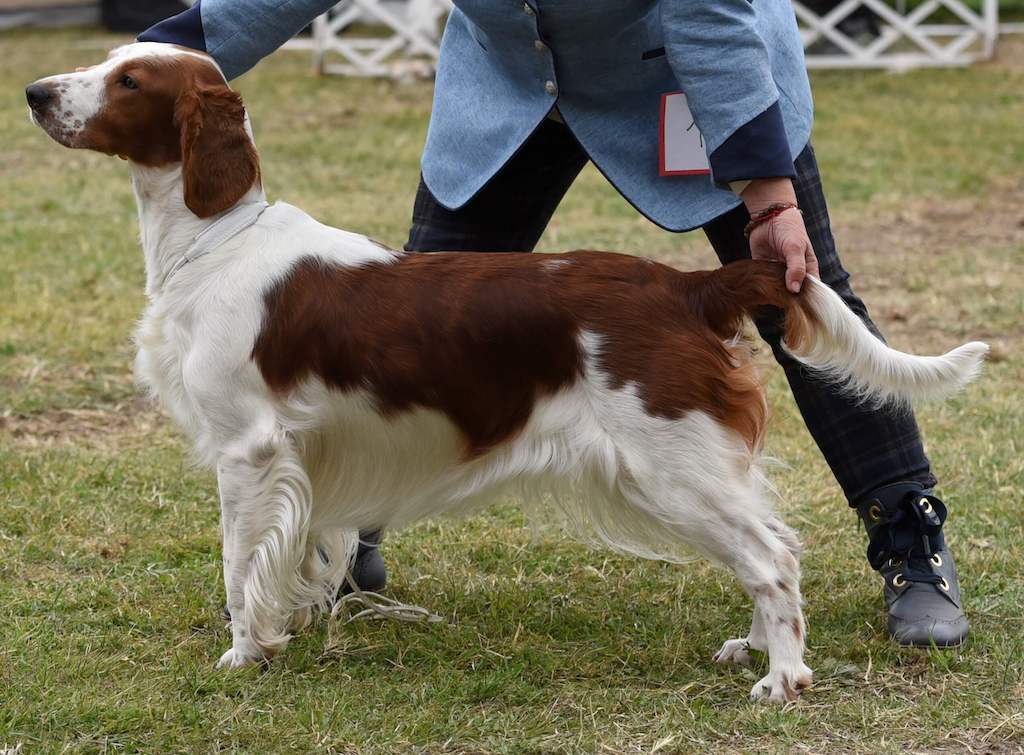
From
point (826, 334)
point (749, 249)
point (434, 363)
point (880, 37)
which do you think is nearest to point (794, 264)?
point (826, 334)

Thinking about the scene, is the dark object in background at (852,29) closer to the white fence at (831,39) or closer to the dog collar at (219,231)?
the white fence at (831,39)

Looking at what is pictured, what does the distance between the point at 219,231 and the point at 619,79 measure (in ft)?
3.14

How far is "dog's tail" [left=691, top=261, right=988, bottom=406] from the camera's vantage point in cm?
295

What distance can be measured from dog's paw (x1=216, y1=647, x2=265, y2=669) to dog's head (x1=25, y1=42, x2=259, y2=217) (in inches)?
38.9

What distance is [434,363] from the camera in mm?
3012

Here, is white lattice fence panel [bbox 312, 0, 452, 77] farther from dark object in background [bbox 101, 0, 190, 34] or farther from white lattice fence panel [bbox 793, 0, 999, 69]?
white lattice fence panel [bbox 793, 0, 999, 69]

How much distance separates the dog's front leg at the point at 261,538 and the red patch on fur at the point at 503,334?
0.64 feet

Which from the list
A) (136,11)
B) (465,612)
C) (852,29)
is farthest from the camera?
(136,11)

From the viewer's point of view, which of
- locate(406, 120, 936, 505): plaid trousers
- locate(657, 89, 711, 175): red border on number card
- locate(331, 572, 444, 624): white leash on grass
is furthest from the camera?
locate(331, 572, 444, 624): white leash on grass

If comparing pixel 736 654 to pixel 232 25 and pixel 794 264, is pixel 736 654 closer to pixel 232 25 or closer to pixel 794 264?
pixel 794 264

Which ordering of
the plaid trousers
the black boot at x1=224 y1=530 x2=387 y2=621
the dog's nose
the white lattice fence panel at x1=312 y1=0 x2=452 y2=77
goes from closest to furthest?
the dog's nose < the plaid trousers < the black boot at x1=224 y1=530 x2=387 y2=621 < the white lattice fence panel at x1=312 y1=0 x2=452 y2=77

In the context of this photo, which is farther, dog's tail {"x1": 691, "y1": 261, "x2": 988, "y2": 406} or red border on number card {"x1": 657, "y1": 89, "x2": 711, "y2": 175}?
red border on number card {"x1": 657, "y1": 89, "x2": 711, "y2": 175}

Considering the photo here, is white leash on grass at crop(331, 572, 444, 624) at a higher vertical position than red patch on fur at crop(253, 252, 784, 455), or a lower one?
lower

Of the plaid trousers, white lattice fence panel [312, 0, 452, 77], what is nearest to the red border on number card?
the plaid trousers
